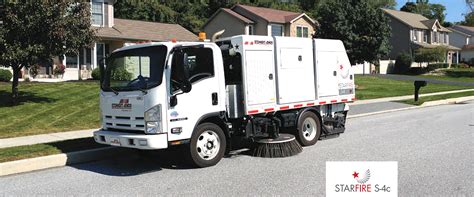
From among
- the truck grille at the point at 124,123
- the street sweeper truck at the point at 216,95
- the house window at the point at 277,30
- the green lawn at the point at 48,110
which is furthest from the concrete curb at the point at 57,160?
the house window at the point at 277,30

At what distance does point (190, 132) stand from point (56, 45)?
9.57 m

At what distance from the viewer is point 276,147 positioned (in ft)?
29.9

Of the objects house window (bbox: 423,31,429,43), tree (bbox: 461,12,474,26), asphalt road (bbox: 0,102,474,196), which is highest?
tree (bbox: 461,12,474,26)

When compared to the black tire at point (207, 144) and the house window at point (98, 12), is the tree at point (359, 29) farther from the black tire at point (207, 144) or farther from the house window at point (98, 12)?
the black tire at point (207, 144)

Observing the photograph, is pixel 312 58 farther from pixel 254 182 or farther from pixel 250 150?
pixel 254 182

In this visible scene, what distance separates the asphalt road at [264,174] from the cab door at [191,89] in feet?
2.74

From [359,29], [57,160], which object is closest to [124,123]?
[57,160]

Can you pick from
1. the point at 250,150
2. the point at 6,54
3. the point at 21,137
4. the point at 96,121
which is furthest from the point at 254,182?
the point at 6,54

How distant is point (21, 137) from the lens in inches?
434

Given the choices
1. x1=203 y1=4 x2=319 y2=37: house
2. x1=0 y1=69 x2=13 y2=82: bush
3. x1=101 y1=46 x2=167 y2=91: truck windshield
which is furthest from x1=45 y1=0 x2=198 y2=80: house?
x1=101 y1=46 x2=167 y2=91: truck windshield

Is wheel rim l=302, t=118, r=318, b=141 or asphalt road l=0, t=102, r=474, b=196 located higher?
wheel rim l=302, t=118, r=318, b=141

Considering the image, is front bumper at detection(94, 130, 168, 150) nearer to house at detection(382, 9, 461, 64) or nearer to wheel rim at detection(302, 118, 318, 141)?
wheel rim at detection(302, 118, 318, 141)

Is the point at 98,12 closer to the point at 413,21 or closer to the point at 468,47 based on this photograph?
the point at 413,21

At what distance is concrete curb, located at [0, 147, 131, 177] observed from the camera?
7970mm
